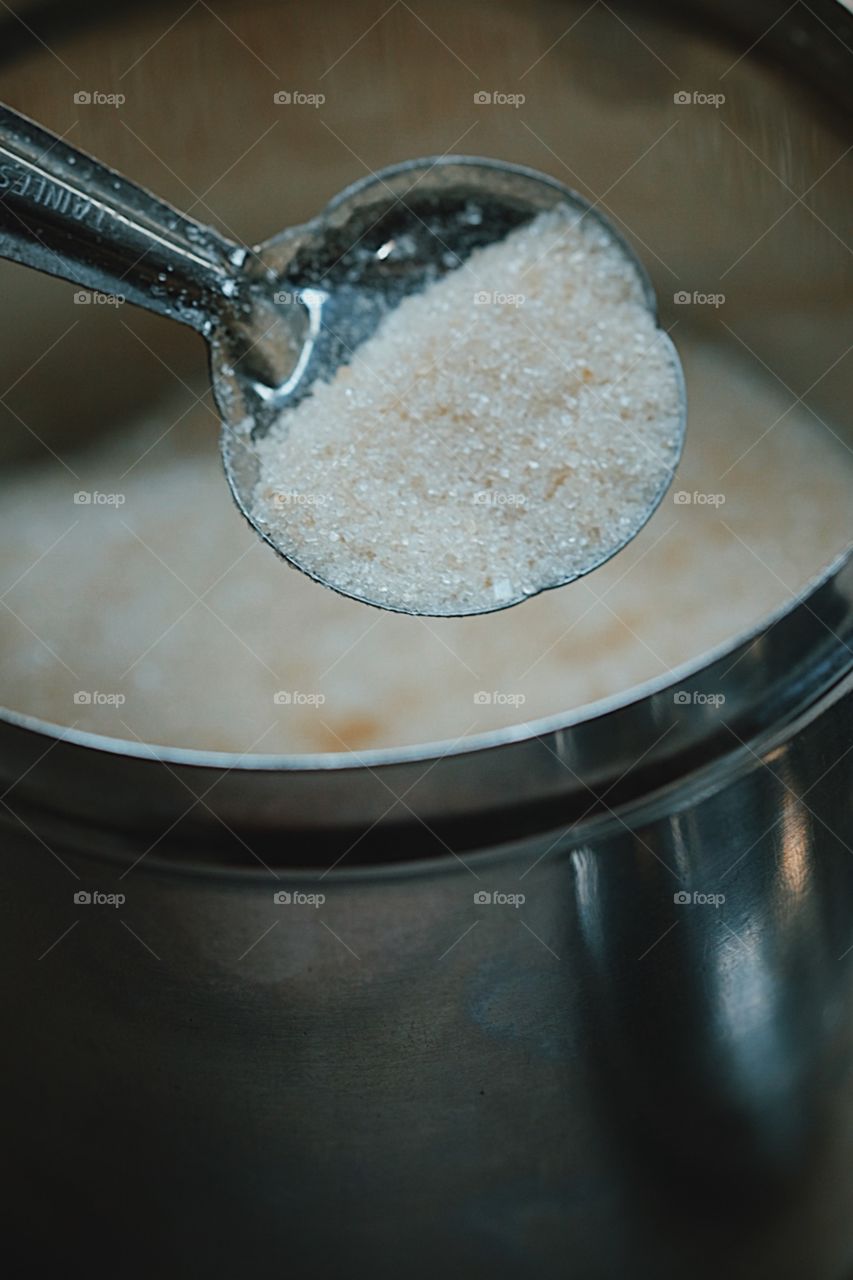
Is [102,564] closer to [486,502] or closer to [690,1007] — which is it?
[486,502]

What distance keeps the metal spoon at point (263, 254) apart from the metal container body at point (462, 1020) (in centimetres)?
13

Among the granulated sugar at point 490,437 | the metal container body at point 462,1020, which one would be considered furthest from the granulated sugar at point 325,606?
the metal container body at point 462,1020

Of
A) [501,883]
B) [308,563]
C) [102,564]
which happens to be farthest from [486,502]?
[102,564]

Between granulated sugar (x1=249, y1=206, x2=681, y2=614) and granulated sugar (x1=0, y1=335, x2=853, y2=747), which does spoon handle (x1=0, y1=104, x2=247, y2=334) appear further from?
granulated sugar (x1=0, y1=335, x2=853, y2=747)

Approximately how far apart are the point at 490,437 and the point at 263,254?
0.12 m

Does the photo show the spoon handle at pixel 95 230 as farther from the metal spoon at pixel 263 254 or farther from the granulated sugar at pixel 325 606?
the granulated sugar at pixel 325 606

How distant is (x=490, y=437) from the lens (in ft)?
1.54

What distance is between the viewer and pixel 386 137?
653mm

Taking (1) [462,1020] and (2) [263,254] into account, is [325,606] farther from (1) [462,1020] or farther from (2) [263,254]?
(1) [462,1020]

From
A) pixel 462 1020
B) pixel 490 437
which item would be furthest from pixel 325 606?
pixel 462 1020

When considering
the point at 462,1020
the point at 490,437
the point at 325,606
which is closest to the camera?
the point at 462,1020

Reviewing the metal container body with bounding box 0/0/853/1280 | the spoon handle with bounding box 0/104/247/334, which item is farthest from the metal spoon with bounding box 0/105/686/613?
the metal container body with bounding box 0/0/853/1280

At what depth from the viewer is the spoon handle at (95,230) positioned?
396 mm

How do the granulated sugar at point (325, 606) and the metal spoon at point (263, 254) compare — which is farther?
the granulated sugar at point (325, 606)
